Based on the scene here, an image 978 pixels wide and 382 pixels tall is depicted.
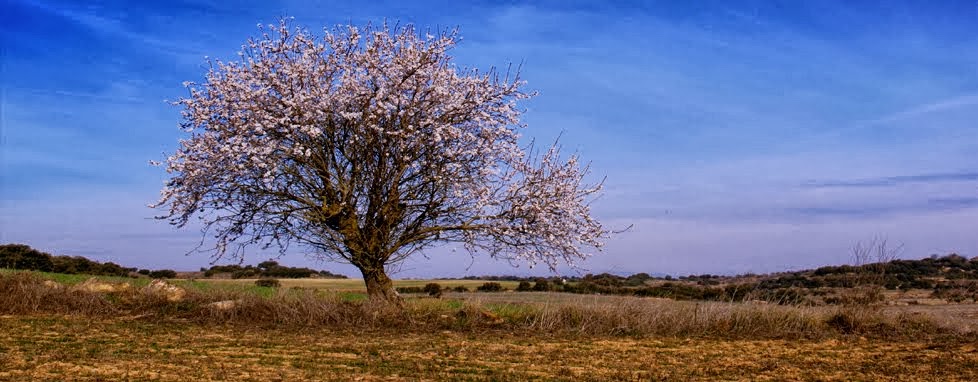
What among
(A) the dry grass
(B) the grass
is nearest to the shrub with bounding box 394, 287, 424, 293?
(B) the grass

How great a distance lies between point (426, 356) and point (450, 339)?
2268 mm

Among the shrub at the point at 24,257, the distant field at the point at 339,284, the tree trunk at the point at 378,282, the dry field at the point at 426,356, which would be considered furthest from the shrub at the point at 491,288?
the shrub at the point at 24,257

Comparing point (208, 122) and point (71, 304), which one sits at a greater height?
point (208, 122)

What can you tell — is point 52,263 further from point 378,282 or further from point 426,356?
point 426,356

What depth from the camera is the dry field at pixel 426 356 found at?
413 inches

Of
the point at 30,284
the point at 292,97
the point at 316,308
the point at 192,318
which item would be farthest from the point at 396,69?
the point at 30,284

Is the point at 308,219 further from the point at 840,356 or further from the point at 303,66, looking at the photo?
the point at 840,356

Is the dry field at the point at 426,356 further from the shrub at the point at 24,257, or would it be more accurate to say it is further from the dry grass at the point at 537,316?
the shrub at the point at 24,257

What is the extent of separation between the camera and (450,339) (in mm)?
14422

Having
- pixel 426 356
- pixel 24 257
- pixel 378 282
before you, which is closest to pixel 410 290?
pixel 378 282

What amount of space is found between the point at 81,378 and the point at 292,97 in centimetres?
870

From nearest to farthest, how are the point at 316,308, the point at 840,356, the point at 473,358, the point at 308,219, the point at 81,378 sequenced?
the point at 81,378
the point at 473,358
the point at 840,356
the point at 316,308
the point at 308,219

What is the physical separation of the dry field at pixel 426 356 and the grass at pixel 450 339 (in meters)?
0.03

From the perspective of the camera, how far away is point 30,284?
60.7ft
